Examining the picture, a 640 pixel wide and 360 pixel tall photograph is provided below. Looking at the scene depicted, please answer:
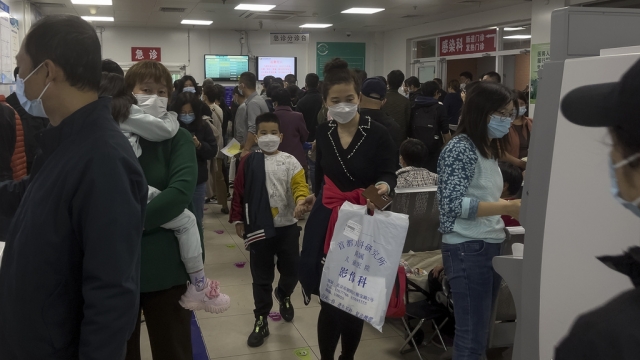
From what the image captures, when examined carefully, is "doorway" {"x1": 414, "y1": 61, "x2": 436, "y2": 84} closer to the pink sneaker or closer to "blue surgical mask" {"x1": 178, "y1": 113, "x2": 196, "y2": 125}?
"blue surgical mask" {"x1": 178, "y1": 113, "x2": 196, "y2": 125}

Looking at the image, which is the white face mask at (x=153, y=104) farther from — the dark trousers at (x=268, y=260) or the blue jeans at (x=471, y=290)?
the dark trousers at (x=268, y=260)

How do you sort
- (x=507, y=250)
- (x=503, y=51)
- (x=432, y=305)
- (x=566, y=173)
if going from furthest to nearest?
1. (x=503, y=51)
2. (x=432, y=305)
3. (x=507, y=250)
4. (x=566, y=173)

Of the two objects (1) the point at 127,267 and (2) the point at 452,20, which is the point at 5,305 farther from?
(2) the point at 452,20

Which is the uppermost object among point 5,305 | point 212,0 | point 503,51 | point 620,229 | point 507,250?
point 212,0

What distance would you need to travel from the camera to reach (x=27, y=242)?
1.36 metres

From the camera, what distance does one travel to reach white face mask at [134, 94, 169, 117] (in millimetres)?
2260

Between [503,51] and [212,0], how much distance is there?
18.9 ft

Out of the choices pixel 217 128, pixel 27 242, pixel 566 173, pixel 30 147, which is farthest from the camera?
pixel 217 128

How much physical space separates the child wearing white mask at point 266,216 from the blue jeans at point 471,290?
1289mm

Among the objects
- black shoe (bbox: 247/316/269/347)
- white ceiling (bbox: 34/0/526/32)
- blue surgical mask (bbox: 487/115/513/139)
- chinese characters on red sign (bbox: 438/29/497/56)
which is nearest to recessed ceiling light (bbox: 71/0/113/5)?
white ceiling (bbox: 34/0/526/32)

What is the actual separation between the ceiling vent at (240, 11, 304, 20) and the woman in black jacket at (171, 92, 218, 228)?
24.7 feet

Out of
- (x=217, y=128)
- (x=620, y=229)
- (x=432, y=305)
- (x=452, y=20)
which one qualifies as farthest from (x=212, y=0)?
(x=620, y=229)

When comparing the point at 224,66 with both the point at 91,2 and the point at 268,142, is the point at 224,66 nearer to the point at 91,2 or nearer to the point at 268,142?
the point at 91,2

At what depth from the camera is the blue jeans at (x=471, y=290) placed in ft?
7.88
